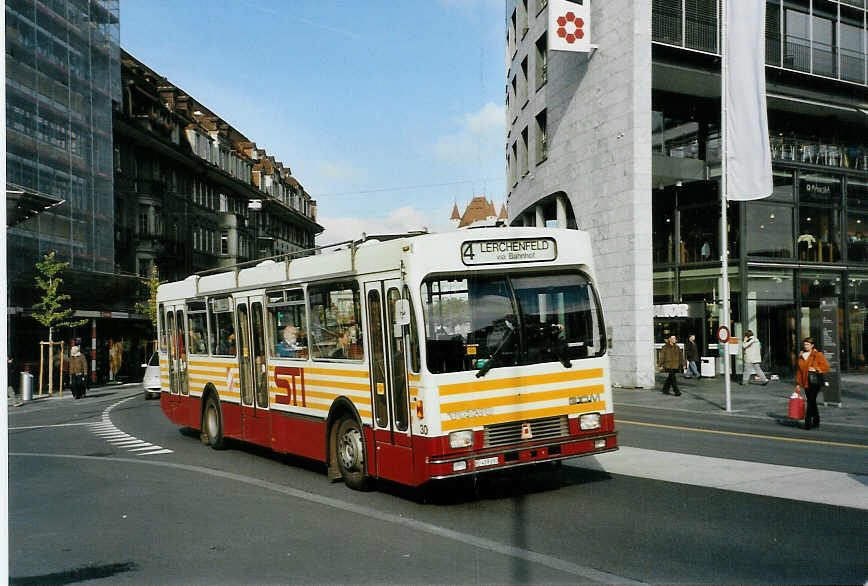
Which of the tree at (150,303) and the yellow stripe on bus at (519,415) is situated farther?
the tree at (150,303)

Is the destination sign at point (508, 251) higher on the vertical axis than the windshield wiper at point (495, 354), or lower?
higher

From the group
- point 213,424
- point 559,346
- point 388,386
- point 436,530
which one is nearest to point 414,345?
point 388,386

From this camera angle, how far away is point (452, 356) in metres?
8.52

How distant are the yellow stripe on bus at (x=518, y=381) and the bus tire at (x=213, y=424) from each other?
695 centimetres

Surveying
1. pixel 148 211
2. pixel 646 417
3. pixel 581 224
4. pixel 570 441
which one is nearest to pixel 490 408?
pixel 570 441

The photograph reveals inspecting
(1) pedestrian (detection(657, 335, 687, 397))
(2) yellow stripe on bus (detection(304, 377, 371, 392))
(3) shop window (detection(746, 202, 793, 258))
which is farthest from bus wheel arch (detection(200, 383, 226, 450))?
(3) shop window (detection(746, 202, 793, 258))

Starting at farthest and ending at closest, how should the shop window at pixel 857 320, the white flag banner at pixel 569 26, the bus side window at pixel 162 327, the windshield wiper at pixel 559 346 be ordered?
the shop window at pixel 857 320 < the white flag banner at pixel 569 26 < the bus side window at pixel 162 327 < the windshield wiper at pixel 559 346

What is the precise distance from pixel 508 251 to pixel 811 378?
9.05m

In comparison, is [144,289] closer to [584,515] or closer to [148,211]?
[148,211]

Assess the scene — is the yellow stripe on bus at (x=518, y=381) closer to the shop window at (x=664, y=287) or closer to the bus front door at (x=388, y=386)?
the bus front door at (x=388, y=386)

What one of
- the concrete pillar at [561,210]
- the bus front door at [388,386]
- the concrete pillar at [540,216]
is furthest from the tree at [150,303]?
the bus front door at [388,386]

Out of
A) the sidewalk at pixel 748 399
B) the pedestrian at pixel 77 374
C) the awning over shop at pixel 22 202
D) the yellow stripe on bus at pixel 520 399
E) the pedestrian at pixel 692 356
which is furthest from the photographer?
the pedestrian at pixel 77 374

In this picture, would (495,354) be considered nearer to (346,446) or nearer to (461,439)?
(461,439)

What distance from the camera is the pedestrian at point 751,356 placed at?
2712 cm
